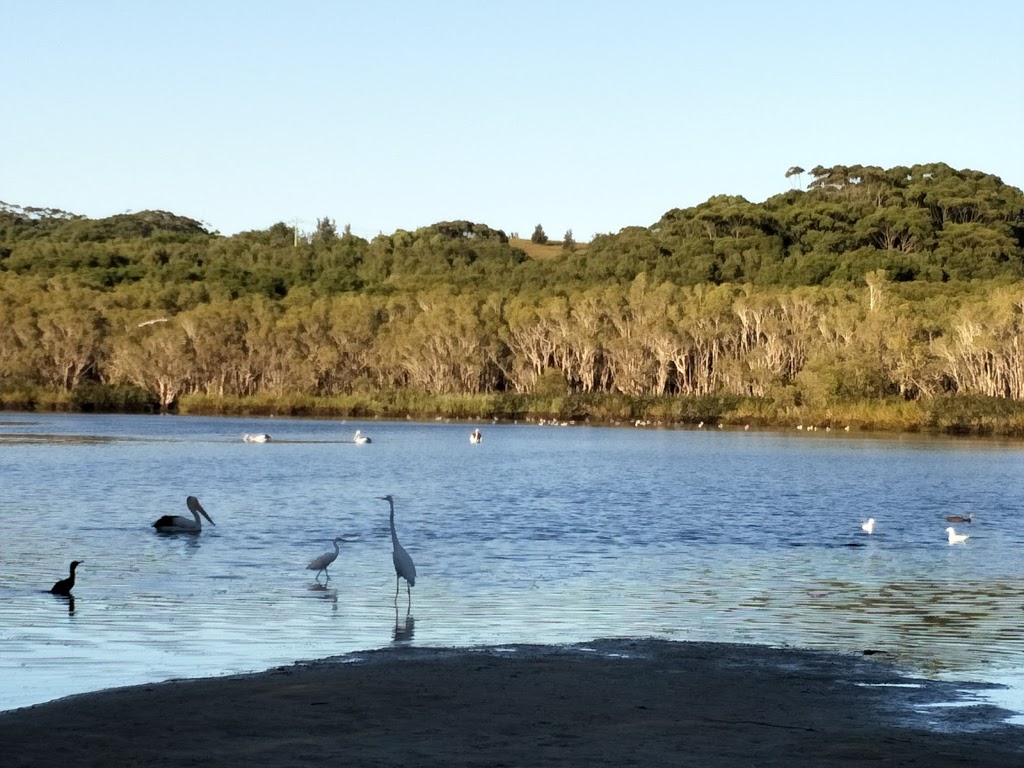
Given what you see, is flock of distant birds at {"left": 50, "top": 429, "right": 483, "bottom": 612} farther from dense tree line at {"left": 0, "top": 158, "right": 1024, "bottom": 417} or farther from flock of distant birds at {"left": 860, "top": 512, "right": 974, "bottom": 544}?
dense tree line at {"left": 0, "top": 158, "right": 1024, "bottom": 417}

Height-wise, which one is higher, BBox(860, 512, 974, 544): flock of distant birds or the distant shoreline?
the distant shoreline

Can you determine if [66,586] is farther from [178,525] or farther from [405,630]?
[178,525]

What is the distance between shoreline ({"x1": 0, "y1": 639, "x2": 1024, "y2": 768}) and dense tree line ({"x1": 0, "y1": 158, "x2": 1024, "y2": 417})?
255 ft

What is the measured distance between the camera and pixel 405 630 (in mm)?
14398

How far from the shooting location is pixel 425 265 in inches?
7584

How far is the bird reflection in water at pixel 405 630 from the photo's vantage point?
13809 mm

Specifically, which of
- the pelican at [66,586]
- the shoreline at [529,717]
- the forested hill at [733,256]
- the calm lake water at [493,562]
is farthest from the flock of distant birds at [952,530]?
the forested hill at [733,256]

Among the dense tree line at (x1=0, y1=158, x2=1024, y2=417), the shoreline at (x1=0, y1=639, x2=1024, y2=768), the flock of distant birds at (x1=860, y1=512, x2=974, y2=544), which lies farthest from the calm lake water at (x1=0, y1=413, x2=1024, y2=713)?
the dense tree line at (x1=0, y1=158, x2=1024, y2=417)

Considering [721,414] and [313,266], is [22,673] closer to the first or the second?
[721,414]

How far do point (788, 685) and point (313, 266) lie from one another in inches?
7401

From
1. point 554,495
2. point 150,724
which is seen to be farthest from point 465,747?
point 554,495

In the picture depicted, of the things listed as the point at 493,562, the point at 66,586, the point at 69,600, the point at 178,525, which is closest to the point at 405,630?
the point at 69,600

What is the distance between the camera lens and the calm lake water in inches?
539

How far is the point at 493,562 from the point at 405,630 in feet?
21.1
